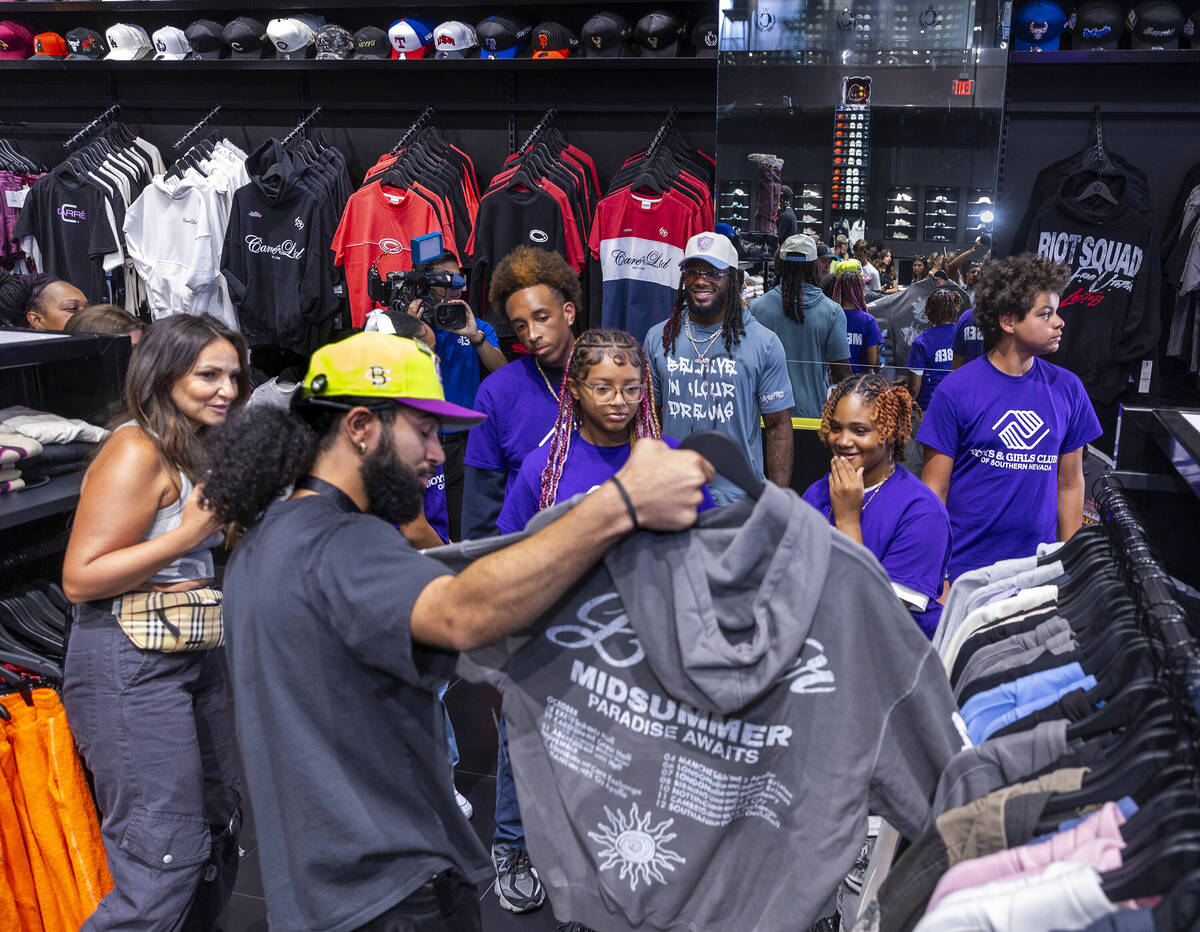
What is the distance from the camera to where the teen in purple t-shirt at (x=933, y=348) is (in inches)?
173

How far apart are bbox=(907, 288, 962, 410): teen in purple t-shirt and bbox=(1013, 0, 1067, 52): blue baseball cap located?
4.31ft

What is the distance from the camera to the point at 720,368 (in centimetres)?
356

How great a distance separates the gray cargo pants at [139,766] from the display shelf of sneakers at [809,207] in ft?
10.8

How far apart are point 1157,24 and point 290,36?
4389mm

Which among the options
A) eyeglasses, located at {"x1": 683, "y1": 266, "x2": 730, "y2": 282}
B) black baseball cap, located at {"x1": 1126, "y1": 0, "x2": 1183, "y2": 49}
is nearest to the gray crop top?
eyeglasses, located at {"x1": 683, "y1": 266, "x2": 730, "y2": 282}

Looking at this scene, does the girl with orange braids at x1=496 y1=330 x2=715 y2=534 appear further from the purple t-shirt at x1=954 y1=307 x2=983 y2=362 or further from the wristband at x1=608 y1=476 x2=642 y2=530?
the purple t-shirt at x1=954 y1=307 x2=983 y2=362

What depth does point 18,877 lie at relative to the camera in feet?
7.93

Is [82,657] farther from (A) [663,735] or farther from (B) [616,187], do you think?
(B) [616,187]

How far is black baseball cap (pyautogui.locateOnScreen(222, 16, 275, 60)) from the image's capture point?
570 cm

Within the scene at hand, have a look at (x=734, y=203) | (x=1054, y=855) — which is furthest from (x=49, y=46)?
(x=1054, y=855)

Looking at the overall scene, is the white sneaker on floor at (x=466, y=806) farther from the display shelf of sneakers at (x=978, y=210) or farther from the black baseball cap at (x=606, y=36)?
the black baseball cap at (x=606, y=36)

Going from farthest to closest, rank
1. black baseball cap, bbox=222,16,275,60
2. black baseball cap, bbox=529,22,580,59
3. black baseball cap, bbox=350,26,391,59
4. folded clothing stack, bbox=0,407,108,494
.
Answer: black baseball cap, bbox=222,16,275,60 → black baseball cap, bbox=350,26,391,59 → black baseball cap, bbox=529,22,580,59 → folded clothing stack, bbox=0,407,108,494

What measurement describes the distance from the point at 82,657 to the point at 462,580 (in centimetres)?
136

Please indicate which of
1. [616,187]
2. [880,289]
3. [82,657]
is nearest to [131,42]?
[616,187]
